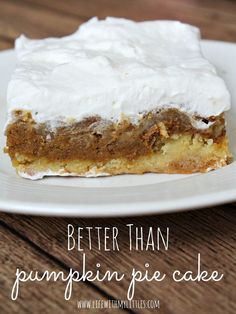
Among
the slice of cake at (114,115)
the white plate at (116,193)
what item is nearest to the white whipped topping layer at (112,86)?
the slice of cake at (114,115)

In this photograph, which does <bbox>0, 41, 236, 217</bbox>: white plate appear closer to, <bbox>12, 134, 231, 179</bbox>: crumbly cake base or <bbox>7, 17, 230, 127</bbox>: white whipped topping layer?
<bbox>12, 134, 231, 179</bbox>: crumbly cake base

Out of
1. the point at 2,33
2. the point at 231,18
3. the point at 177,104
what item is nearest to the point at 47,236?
the point at 177,104

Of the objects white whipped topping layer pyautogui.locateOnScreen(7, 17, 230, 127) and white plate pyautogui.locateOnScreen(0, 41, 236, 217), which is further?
white whipped topping layer pyautogui.locateOnScreen(7, 17, 230, 127)

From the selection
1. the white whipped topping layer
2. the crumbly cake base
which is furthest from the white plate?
the white whipped topping layer

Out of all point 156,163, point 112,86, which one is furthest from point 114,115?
point 156,163

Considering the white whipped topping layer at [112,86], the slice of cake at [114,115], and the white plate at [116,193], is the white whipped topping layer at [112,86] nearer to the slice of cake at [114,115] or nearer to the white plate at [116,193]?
the slice of cake at [114,115]

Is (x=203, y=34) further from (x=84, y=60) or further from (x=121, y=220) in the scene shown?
(x=121, y=220)

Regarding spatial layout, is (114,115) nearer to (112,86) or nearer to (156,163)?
(112,86)
